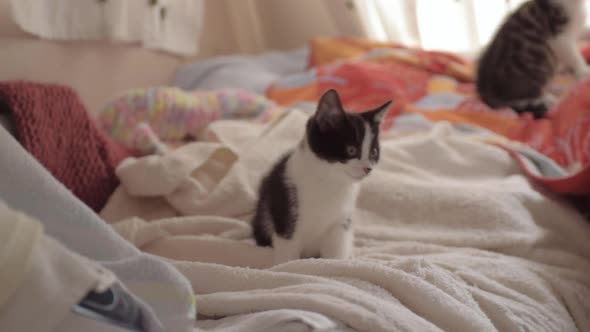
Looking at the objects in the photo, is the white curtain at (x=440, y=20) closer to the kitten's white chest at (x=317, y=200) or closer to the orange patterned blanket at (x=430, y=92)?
the orange patterned blanket at (x=430, y=92)

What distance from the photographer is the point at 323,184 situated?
0.95 m

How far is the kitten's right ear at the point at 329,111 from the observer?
907mm

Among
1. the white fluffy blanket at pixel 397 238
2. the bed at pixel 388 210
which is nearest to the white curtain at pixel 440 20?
the bed at pixel 388 210

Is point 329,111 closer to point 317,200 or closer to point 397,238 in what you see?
point 317,200

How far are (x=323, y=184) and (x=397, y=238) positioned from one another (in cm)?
23

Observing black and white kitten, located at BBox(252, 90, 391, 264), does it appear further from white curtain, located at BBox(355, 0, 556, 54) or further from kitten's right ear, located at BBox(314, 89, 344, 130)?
white curtain, located at BBox(355, 0, 556, 54)

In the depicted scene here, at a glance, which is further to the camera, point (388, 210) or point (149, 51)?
point (149, 51)

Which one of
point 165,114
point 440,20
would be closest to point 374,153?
point 165,114

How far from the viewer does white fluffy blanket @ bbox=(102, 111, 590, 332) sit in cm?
72

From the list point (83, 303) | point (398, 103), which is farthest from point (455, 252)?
point (398, 103)

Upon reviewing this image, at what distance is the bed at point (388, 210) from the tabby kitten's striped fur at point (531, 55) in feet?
0.27

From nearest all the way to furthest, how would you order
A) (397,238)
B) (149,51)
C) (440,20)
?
(397,238)
(149,51)
(440,20)

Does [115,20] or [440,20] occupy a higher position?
[115,20]

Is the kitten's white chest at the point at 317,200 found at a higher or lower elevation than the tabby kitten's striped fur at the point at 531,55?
higher
